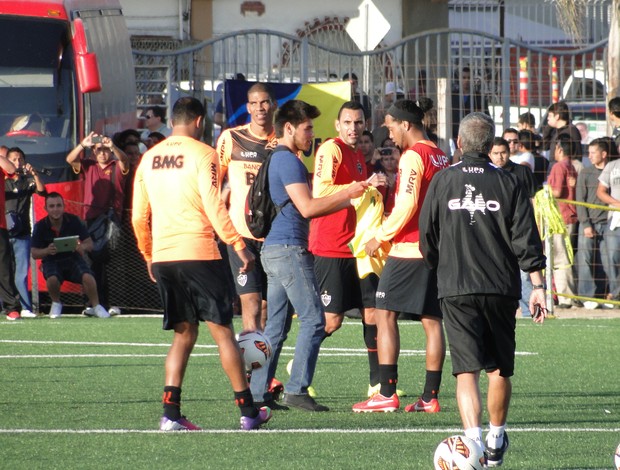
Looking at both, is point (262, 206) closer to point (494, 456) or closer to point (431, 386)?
point (431, 386)

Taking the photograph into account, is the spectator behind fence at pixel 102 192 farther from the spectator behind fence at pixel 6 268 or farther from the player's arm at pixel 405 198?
the player's arm at pixel 405 198

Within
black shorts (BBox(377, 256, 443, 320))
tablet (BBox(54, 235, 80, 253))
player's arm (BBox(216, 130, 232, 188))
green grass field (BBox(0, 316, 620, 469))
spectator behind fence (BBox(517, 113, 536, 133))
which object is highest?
spectator behind fence (BBox(517, 113, 536, 133))

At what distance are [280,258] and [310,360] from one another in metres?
0.78

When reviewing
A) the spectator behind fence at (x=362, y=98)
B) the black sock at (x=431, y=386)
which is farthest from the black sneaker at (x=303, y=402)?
the spectator behind fence at (x=362, y=98)

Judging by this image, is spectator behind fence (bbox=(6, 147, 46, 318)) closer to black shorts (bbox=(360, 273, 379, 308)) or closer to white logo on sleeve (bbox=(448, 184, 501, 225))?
black shorts (bbox=(360, 273, 379, 308))

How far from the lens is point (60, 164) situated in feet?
62.1

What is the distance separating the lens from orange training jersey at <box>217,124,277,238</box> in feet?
35.4

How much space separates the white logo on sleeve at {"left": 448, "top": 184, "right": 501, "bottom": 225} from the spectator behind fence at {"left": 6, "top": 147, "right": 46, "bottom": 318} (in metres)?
11.1

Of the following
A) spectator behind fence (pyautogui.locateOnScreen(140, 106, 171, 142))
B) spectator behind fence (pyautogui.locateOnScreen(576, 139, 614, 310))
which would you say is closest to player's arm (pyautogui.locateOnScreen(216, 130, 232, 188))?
spectator behind fence (pyautogui.locateOnScreen(576, 139, 614, 310))

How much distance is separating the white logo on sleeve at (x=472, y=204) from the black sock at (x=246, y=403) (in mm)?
1997

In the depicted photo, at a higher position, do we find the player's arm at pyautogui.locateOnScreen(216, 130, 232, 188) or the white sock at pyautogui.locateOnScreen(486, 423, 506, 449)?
the player's arm at pyautogui.locateOnScreen(216, 130, 232, 188)

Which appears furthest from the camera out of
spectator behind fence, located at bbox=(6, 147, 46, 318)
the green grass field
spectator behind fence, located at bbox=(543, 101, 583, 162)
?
spectator behind fence, located at bbox=(543, 101, 583, 162)

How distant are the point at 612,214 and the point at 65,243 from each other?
23.3ft

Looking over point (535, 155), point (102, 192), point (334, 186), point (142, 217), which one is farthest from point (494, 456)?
point (535, 155)
